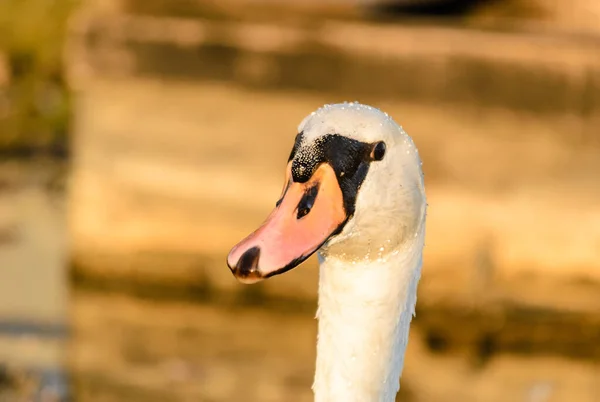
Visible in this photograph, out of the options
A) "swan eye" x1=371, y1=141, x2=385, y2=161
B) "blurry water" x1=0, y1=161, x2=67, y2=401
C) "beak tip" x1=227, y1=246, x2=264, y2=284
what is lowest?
"blurry water" x1=0, y1=161, x2=67, y2=401

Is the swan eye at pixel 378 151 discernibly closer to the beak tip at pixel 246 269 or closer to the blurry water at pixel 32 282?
the beak tip at pixel 246 269

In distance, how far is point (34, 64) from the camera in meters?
12.2

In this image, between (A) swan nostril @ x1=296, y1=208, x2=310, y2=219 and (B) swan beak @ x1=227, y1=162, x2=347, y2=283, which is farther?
(A) swan nostril @ x1=296, y1=208, x2=310, y2=219

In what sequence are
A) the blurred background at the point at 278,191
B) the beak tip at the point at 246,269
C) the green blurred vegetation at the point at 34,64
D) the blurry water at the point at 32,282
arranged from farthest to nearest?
1. the green blurred vegetation at the point at 34,64
2. the blurred background at the point at 278,191
3. the blurry water at the point at 32,282
4. the beak tip at the point at 246,269

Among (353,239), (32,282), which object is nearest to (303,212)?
(353,239)

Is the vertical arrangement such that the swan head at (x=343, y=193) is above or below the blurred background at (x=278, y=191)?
above

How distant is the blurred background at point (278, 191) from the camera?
6691mm

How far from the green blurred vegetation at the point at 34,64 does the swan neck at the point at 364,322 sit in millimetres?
9019

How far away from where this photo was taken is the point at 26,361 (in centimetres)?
646

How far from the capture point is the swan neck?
2441 millimetres

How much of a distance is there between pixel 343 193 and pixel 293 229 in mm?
137

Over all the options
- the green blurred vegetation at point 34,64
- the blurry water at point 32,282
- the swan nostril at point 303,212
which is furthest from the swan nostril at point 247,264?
the green blurred vegetation at point 34,64

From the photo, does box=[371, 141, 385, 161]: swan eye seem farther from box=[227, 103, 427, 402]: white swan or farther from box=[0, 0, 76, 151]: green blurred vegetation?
box=[0, 0, 76, 151]: green blurred vegetation

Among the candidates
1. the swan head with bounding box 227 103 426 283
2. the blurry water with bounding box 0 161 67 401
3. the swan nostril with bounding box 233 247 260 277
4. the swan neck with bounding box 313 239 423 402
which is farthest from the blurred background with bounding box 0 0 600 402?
the swan nostril with bounding box 233 247 260 277
